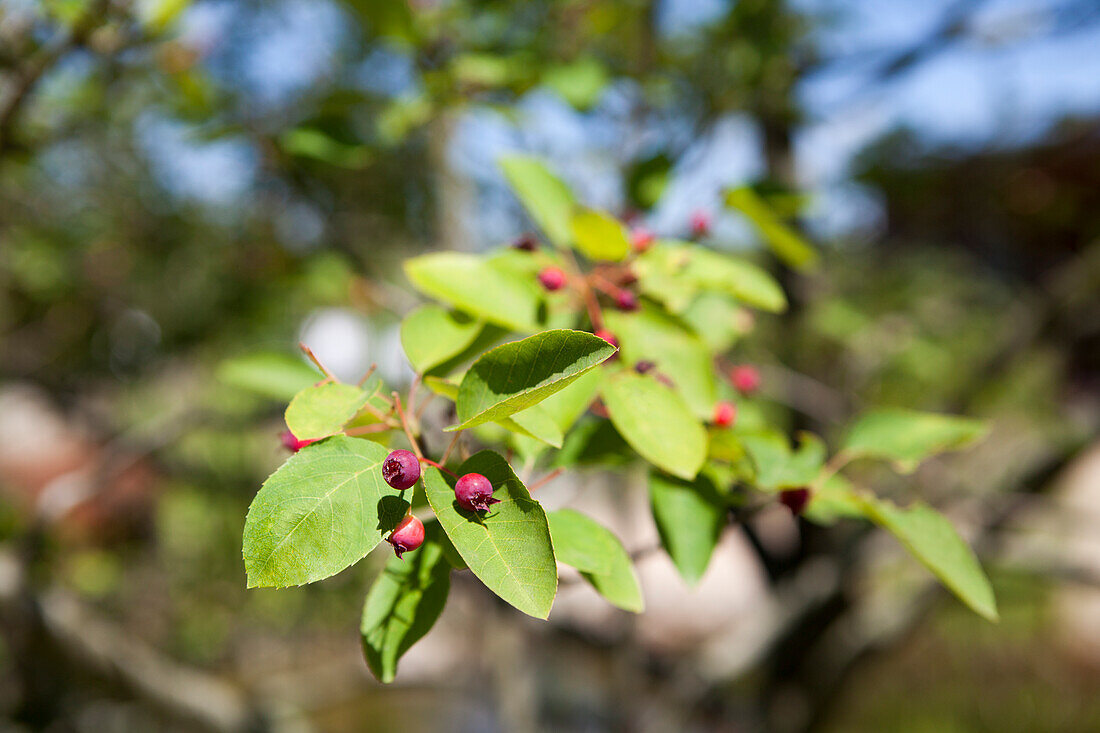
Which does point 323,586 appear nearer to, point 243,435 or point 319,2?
point 243,435

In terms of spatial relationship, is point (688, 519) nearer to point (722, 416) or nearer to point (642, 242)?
point (722, 416)

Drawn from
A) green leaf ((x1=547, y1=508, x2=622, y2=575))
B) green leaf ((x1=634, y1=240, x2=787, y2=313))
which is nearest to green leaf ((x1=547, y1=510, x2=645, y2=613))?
green leaf ((x1=547, y1=508, x2=622, y2=575))

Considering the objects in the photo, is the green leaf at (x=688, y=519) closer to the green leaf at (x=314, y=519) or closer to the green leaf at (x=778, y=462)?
the green leaf at (x=778, y=462)

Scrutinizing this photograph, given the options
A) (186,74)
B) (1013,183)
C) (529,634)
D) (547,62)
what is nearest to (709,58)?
(547,62)

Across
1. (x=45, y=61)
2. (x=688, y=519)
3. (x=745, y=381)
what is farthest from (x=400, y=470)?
(x=45, y=61)

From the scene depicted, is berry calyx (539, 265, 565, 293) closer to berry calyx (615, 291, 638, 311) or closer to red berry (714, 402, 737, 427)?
berry calyx (615, 291, 638, 311)

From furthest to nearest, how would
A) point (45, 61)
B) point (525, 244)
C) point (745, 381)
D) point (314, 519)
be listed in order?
point (45, 61), point (745, 381), point (525, 244), point (314, 519)
